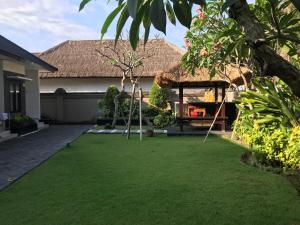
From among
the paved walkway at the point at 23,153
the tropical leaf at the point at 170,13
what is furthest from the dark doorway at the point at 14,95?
the tropical leaf at the point at 170,13

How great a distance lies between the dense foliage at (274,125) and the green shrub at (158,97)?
10.6m

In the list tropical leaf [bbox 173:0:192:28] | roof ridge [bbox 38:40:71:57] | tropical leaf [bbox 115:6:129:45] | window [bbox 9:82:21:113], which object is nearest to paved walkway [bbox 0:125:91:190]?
window [bbox 9:82:21:113]

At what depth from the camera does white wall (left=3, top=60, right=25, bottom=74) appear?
1422cm

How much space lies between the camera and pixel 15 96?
15.5 metres

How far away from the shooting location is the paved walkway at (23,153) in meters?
7.39

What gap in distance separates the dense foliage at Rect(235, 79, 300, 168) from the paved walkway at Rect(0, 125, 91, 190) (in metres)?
4.43

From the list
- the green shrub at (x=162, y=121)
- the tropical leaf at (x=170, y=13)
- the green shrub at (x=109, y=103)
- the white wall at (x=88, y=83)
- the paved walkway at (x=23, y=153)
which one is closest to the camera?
the tropical leaf at (x=170, y=13)

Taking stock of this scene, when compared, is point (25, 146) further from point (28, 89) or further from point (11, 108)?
point (28, 89)

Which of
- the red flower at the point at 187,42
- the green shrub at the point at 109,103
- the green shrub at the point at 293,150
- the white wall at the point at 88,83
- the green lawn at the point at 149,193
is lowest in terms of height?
the green lawn at the point at 149,193

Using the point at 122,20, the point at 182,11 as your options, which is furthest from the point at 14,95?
the point at 182,11

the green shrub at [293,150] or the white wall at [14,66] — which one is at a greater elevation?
the white wall at [14,66]

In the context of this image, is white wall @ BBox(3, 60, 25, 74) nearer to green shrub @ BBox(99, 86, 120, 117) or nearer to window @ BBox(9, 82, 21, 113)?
window @ BBox(9, 82, 21, 113)

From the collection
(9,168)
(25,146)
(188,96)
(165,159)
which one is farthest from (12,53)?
(188,96)

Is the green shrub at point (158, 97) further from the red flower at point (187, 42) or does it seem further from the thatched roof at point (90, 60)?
the red flower at point (187, 42)
